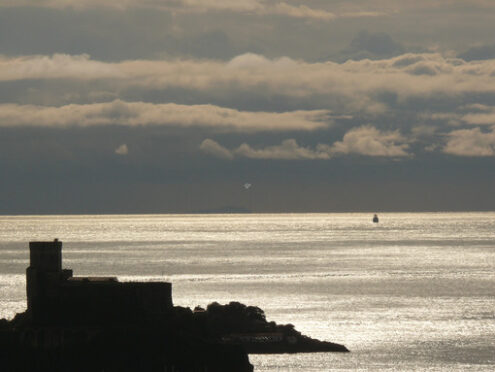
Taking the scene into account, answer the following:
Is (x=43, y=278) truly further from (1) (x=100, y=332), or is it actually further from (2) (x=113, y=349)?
(2) (x=113, y=349)

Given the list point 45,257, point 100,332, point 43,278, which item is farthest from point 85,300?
point 45,257

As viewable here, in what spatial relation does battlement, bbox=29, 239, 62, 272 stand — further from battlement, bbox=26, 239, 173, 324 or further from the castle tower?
battlement, bbox=26, 239, 173, 324

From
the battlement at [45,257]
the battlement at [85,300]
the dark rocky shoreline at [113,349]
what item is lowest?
the dark rocky shoreline at [113,349]

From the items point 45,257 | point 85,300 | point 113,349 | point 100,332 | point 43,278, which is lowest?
point 113,349

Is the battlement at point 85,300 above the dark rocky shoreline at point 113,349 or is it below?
above

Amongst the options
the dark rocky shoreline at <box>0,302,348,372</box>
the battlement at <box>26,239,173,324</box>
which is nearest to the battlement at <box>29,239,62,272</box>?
the battlement at <box>26,239,173,324</box>

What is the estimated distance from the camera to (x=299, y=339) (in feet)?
301

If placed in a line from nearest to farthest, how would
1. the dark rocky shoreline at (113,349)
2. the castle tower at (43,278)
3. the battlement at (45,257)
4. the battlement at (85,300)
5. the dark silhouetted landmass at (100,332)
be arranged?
the dark rocky shoreline at (113,349) → the dark silhouetted landmass at (100,332) → the battlement at (85,300) → the castle tower at (43,278) → the battlement at (45,257)

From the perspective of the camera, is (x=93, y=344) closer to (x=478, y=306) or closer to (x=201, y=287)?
(x=478, y=306)

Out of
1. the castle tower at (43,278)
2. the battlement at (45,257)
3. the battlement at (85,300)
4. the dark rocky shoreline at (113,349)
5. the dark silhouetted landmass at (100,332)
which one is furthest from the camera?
the battlement at (45,257)

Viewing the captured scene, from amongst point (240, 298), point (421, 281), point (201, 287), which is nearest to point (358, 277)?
point (421, 281)

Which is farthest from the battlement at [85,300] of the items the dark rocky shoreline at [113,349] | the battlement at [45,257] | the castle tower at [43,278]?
the dark rocky shoreline at [113,349]

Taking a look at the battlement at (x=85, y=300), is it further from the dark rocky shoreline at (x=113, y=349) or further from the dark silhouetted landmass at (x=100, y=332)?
the dark rocky shoreline at (x=113, y=349)

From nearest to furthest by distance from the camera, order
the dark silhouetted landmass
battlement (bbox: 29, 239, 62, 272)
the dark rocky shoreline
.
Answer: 1. the dark rocky shoreline
2. the dark silhouetted landmass
3. battlement (bbox: 29, 239, 62, 272)
